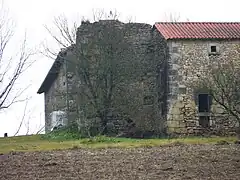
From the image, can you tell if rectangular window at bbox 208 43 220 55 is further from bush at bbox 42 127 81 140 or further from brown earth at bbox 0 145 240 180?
brown earth at bbox 0 145 240 180

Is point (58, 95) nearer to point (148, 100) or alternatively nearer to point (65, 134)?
point (65, 134)

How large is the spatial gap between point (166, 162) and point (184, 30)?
57.0ft

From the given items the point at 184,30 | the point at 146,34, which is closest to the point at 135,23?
the point at 146,34

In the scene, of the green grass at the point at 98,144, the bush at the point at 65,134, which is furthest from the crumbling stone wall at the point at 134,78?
the green grass at the point at 98,144

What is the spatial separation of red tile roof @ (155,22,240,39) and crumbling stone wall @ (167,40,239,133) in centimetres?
38

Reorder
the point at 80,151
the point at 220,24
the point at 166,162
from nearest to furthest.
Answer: the point at 166,162
the point at 80,151
the point at 220,24

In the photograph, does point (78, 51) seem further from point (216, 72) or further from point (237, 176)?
point (237, 176)

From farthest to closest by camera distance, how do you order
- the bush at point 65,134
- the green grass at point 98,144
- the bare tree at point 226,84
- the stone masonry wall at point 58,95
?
the stone masonry wall at point 58,95, the bush at point 65,134, the bare tree at point 226,84, the green grass at point 98,144

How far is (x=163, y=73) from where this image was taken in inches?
1249

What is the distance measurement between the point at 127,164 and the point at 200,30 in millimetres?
18135

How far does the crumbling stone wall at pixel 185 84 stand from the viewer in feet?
101

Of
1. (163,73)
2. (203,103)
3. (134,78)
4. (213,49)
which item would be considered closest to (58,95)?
(134,78)

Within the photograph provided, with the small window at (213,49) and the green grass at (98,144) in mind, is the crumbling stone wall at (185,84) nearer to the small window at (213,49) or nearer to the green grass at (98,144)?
the small window at (213,49)

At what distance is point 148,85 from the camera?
32406 mm
